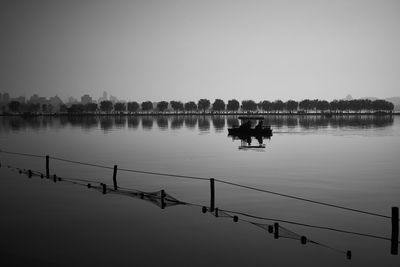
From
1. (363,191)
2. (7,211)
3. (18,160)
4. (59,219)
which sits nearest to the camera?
(59,219)

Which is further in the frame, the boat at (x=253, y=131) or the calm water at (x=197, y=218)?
the boat at (x=253, y=131)

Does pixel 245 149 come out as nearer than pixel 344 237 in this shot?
No

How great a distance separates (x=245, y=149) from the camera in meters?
72.9

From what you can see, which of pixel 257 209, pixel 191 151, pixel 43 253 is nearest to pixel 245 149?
pixel 191 151

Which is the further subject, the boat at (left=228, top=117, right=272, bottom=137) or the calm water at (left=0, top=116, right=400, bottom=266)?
the boat at (left=228, top=117, right=272, bottom=137)

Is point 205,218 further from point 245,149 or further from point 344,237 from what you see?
point 245,149

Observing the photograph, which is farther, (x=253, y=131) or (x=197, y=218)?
(x=253, y=131)

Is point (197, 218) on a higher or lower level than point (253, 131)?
lower

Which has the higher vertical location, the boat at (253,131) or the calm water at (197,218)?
the boat at (253,131)

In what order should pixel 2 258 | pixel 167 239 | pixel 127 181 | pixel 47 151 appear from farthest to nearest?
pixel 47 151
pixel 127 181
pixel 167 239
pixel 2 258

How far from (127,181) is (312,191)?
17.9m

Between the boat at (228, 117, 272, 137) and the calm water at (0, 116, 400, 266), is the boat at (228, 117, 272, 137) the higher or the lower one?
the higher one

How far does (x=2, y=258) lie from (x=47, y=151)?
182 ft

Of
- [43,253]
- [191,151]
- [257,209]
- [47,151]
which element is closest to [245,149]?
[191,151]
